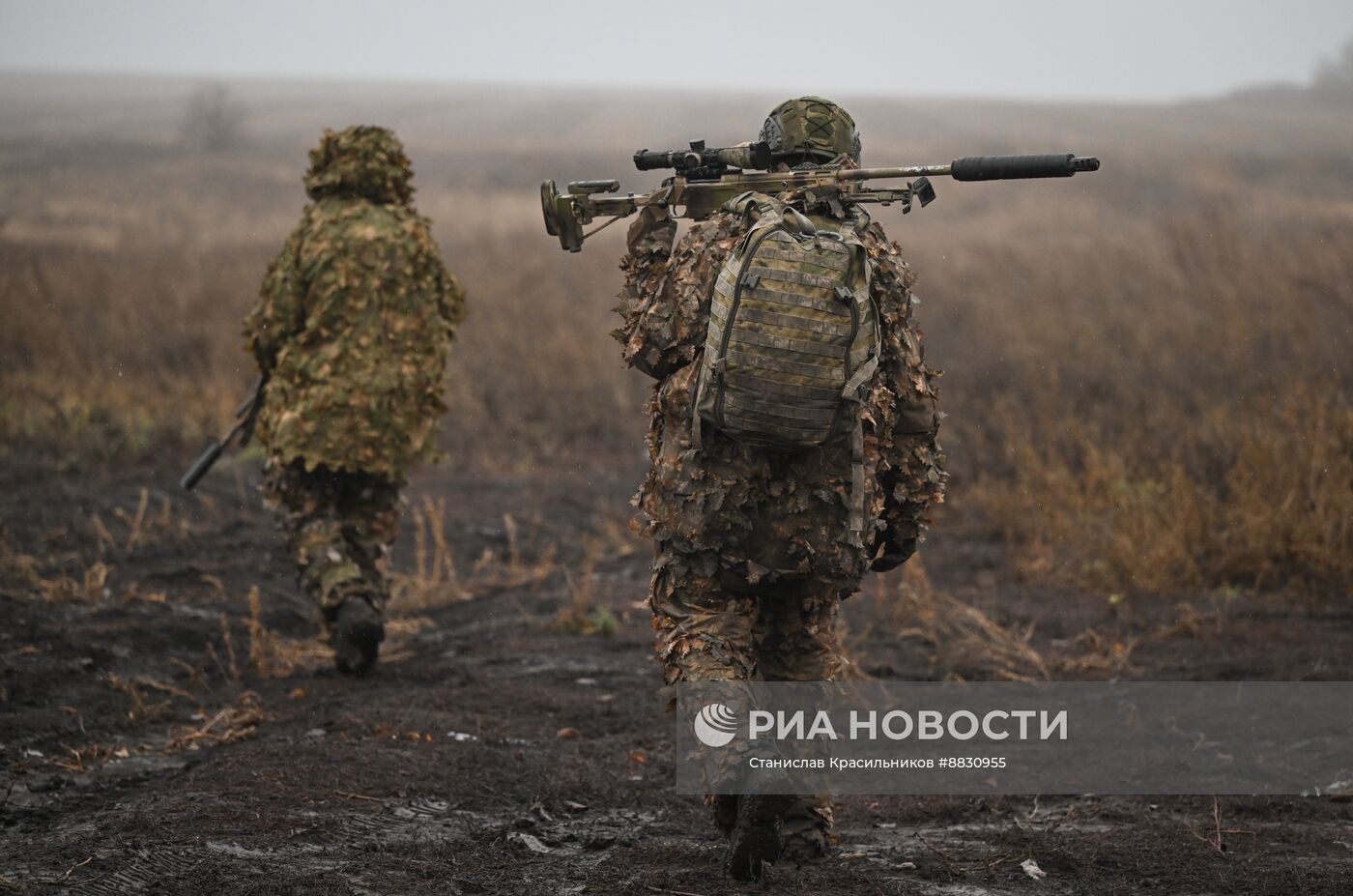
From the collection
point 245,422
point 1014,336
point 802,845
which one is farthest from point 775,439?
point 1014,336

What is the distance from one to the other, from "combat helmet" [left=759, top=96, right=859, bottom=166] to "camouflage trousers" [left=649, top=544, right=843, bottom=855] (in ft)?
3.91

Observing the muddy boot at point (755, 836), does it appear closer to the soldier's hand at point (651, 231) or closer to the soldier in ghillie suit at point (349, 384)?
the soldier's hand at point (651, 231)

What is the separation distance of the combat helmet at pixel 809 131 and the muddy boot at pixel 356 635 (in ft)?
9.96

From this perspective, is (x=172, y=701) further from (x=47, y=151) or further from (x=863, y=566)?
(x=47, y=151)

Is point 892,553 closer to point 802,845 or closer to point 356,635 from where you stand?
point 802,845

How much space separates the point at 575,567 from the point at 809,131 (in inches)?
205

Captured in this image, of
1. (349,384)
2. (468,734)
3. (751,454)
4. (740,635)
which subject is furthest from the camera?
(349,384)

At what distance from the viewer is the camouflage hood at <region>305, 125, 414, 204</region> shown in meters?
6.48

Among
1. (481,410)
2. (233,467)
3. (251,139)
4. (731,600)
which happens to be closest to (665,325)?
(731,600)

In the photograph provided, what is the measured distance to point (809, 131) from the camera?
3904 millimetres

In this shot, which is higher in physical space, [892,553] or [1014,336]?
[892,553]

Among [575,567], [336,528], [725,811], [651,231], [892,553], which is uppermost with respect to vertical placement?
[651,231]

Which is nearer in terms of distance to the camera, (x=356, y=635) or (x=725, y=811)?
(x=725, y=811)

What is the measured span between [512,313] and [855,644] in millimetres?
9183
